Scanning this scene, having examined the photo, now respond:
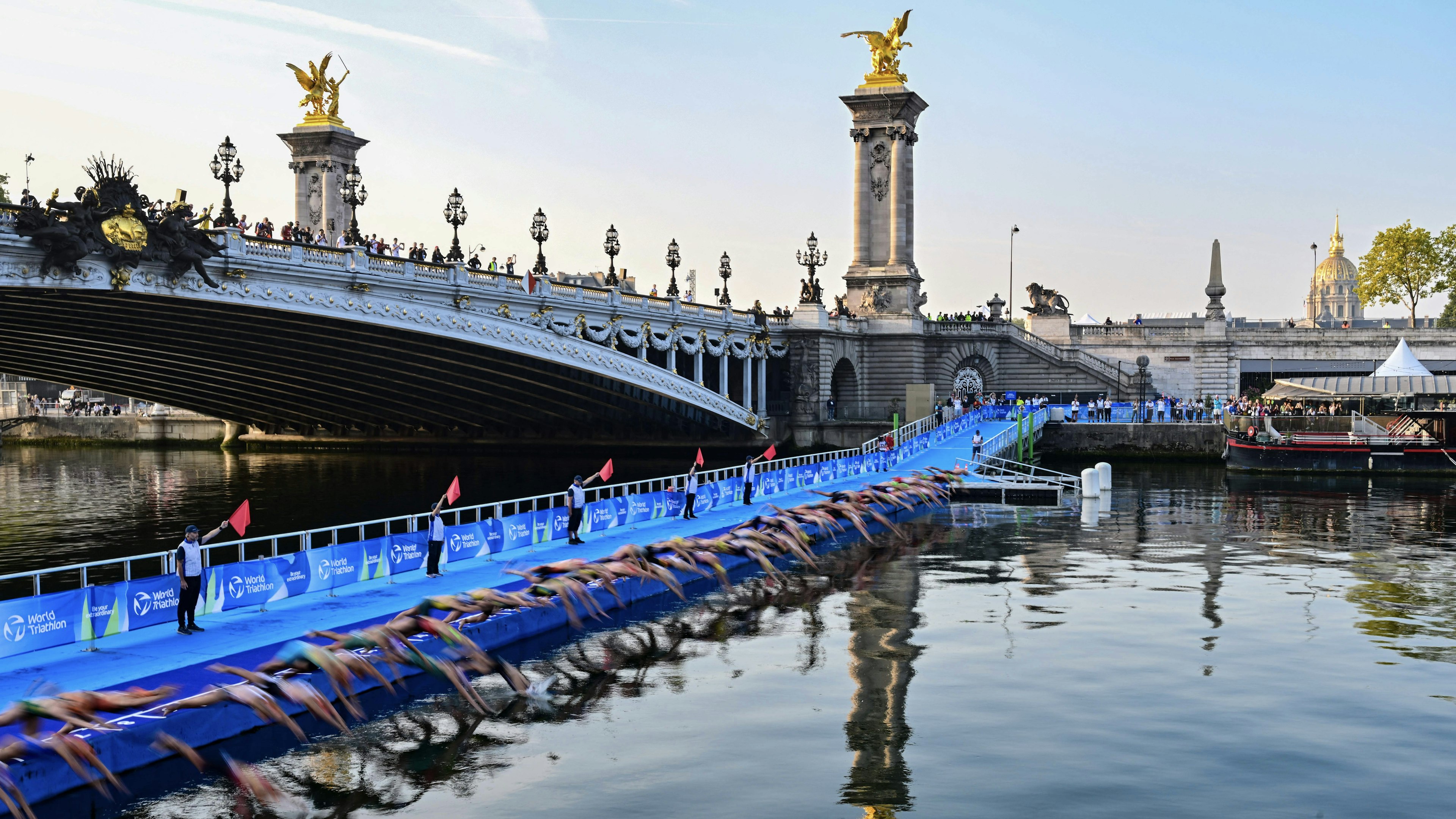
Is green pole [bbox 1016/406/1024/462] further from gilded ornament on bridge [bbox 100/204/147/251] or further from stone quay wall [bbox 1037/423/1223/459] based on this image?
gilded ornament on bridge [bbox 100/204/147/251]

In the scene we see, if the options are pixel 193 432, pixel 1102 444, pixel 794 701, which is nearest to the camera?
pixel 794 701

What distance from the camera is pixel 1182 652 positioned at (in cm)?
2567

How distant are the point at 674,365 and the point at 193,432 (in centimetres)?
4696

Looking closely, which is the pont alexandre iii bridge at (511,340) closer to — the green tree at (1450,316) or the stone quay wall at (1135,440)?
the stone quay wall at (1135,440)

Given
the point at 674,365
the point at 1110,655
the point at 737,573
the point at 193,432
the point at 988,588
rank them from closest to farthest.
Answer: the point at 1110,655
the point at 988,588
the point at 737,573
the point at 674,365
the point at 193,432

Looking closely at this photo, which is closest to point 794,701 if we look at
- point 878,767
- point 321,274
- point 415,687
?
point 878,767

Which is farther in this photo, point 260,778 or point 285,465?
point 285,465

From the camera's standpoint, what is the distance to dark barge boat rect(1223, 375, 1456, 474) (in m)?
68.2

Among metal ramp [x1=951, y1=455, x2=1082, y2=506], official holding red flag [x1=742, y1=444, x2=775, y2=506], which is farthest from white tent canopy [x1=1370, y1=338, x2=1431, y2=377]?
official holding red flag [x1=742, y1=444, x2=775, y2=506]

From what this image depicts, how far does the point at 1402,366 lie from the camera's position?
77.8 meters

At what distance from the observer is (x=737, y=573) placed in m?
36.2

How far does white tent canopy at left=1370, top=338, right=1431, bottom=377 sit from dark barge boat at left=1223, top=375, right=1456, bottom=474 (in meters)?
0.66

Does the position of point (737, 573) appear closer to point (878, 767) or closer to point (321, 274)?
point (878, 767)

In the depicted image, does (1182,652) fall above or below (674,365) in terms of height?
below
